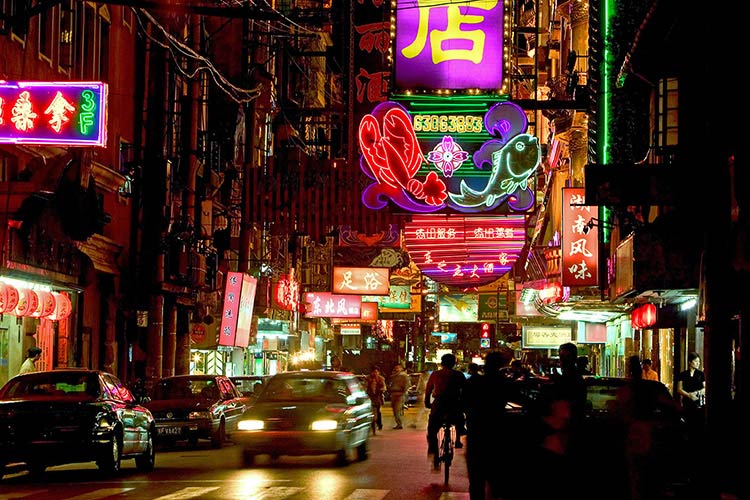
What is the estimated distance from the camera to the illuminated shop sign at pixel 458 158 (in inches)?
953

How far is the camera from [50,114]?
20844mm

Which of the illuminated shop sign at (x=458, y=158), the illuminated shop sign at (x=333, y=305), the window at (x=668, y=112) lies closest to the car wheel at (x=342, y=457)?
the illuminated shop sign at (x=458, y=158)

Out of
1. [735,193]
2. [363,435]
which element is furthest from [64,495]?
[735,193]

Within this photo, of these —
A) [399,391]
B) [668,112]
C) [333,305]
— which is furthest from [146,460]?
[333,305]

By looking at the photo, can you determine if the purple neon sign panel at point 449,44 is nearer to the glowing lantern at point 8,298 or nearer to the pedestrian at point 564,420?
the glowing lantern at point 8,298

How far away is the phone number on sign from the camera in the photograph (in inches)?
959

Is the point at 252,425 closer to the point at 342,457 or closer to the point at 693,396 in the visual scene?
the point at 342,457

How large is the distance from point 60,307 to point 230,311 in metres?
11.7

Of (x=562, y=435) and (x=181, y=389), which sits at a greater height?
(x=562, y=435)

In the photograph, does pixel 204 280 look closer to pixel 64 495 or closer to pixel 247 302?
pixel 247 302

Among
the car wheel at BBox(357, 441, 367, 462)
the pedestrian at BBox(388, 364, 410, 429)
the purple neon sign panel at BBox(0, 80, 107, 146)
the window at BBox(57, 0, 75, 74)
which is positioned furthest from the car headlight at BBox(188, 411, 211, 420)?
the pedestrian at BBox(388, 364, 410, 429)

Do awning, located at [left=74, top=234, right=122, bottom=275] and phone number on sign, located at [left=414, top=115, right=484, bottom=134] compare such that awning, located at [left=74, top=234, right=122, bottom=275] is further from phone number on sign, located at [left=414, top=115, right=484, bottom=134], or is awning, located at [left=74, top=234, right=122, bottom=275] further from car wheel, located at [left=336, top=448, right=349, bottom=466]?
car wheel, located at [left=336, top=448, right=349, bottom=466]

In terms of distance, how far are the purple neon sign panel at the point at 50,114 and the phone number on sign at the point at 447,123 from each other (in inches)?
267

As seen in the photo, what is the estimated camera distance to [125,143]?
3572cm
